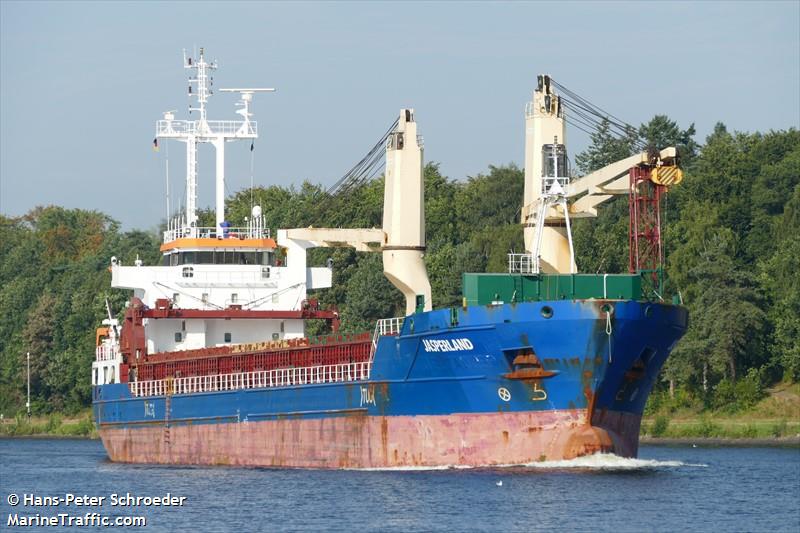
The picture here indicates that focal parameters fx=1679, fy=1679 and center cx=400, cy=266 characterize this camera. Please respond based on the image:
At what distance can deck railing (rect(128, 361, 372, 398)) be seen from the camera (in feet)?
168

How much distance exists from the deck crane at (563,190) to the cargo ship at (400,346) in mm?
69

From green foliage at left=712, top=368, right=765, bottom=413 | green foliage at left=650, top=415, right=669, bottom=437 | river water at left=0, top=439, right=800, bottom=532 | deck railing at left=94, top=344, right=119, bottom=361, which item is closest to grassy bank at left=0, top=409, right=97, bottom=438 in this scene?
deck railing at left=94, top=344, right=119, bottom=361

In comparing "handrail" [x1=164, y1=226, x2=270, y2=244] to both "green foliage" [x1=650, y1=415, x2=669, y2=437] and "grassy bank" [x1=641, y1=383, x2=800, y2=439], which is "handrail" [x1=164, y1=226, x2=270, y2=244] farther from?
"grassy bank" [x1=641, y1=383, x2=800, y2=439]

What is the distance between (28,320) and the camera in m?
113

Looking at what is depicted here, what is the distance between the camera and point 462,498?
135 feet

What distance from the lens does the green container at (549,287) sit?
151ft

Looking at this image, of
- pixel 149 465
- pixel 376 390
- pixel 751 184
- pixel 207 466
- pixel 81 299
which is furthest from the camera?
pixel 81 299

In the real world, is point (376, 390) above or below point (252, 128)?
below

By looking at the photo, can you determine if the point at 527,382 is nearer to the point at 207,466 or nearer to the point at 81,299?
the point at 207,466

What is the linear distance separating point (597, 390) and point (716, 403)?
93.4 feet

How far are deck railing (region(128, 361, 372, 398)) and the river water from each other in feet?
9.84

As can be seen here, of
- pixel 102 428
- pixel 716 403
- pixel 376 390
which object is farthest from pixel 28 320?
pixel 376 390

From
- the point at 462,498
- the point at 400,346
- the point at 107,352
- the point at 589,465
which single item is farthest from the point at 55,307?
the point at 462,498

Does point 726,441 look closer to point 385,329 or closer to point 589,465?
point 385,329
